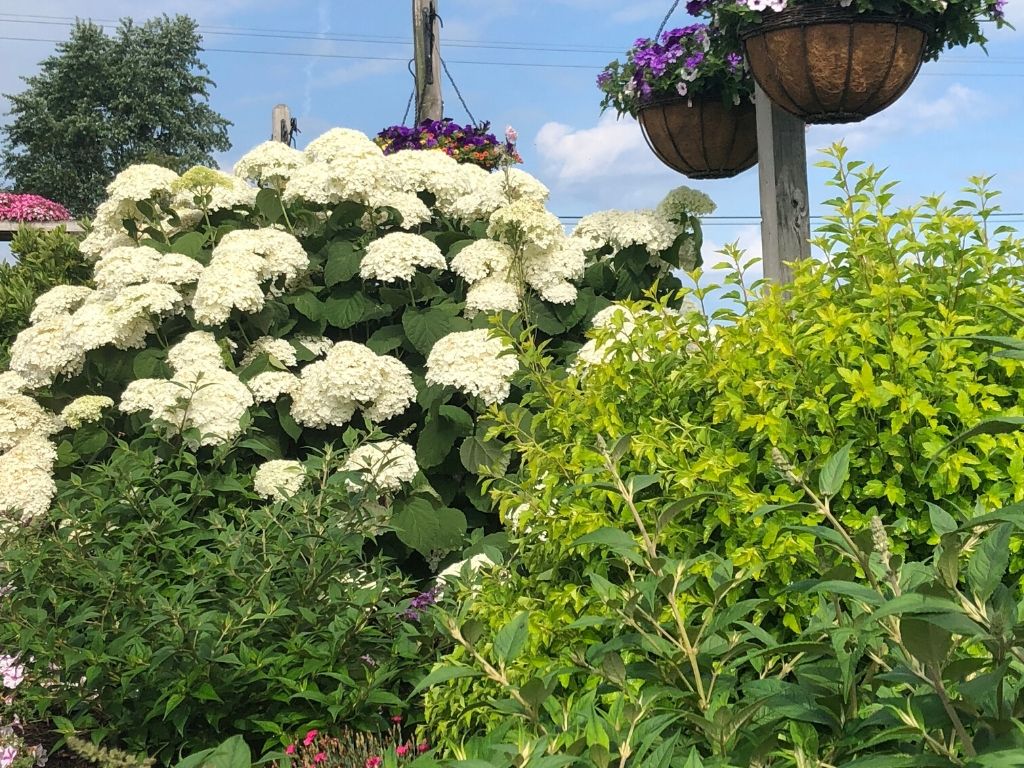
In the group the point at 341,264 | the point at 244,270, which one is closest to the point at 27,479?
the point at 244,270

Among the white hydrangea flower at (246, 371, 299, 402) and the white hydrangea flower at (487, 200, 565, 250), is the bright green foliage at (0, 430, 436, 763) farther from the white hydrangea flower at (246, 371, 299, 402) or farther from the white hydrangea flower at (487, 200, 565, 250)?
the white hydrangea flower at (487, 200, 565, 250)

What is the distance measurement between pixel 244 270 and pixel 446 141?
419cm

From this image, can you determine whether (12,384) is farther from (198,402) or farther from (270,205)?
(270,205)

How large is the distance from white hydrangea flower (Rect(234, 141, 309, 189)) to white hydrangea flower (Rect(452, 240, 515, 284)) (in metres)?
1.24

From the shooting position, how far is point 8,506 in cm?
446

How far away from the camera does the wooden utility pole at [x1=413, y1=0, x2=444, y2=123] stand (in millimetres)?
8703

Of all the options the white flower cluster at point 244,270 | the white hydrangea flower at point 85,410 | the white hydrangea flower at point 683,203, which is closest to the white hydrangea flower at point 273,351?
the white flower cluster at point 244,270

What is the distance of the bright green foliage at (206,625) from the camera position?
3.01m

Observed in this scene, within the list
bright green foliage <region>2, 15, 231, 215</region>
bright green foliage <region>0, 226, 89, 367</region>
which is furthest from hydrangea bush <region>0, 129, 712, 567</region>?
bright green foliage <region>2, 15, 231, 215</region>

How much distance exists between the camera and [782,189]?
4.62 meters

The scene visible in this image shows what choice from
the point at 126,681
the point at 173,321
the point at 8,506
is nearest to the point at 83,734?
the point at 126,681

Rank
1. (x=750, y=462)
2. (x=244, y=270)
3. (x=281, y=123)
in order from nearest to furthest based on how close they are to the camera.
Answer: (x=750, y=462), (x=244, y=270), (x=281, y=123)

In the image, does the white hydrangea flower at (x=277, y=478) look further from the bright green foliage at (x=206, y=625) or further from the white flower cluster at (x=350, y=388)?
the white flower cluster at (x=350, y=388)

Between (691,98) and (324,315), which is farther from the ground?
(691,98)
